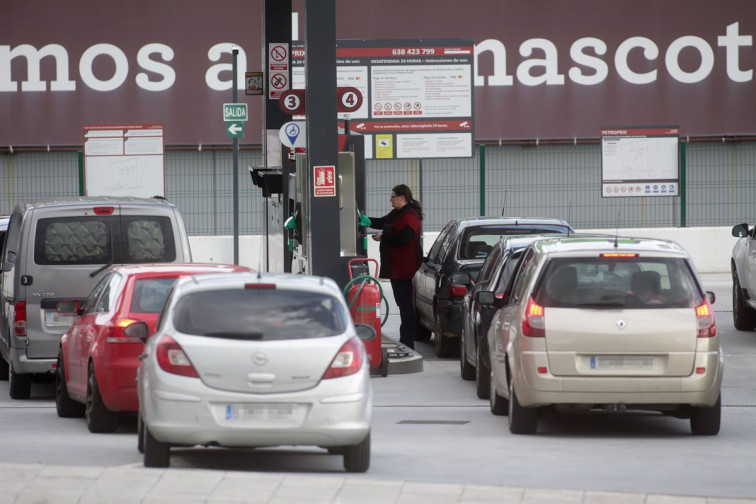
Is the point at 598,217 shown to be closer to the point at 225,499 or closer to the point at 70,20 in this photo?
the point at 70,20

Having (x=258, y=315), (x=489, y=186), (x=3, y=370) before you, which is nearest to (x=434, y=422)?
(x=258, y=315)

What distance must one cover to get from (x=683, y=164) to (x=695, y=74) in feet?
17.8

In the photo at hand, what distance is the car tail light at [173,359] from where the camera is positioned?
9062 millimetres

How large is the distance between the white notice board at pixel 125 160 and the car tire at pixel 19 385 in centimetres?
1100

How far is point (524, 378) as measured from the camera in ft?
37.1

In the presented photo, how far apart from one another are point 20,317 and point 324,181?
12.1ft

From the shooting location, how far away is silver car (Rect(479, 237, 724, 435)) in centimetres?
1122

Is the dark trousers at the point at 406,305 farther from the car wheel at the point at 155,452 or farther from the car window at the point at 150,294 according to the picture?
the car wheel at the point at 155,452

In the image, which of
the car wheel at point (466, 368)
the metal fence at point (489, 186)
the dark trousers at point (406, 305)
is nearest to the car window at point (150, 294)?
the car wheel at point (466, 368)

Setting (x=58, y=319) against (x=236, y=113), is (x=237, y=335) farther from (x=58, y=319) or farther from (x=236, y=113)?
(x=236, y=113)

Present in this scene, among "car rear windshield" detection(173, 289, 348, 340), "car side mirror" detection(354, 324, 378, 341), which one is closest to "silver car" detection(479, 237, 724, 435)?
"car side mirror" detection(354, 324, 378, 341)

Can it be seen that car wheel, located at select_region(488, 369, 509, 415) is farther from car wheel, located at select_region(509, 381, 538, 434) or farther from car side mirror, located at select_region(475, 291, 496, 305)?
car wheel, located at select_region(509, 381, 538, 434)

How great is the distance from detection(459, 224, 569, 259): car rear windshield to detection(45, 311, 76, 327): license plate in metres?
4.85

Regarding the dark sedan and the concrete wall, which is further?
the concrete wall
